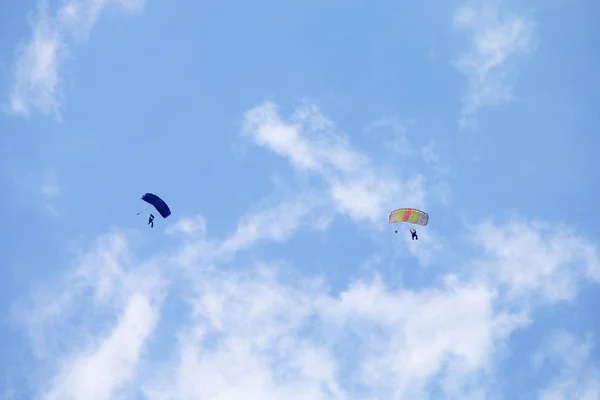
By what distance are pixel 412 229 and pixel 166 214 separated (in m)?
23.6

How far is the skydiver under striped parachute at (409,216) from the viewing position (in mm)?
76812

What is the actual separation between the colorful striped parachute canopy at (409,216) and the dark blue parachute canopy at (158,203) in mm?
20396

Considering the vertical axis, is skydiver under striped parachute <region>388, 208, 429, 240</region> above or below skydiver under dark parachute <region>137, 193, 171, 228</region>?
above

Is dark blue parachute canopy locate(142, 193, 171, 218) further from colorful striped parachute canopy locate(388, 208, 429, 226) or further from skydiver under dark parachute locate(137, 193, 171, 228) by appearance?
colorful striped parachute canopy locate(388, 208, 429, 226)

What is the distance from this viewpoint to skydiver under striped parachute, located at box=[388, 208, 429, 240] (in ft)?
252

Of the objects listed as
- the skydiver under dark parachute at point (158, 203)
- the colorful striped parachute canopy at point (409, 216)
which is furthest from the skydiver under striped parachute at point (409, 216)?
the skydiver under dark parachute at point (158, 203)

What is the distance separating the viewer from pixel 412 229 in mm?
81750

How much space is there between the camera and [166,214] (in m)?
77.4

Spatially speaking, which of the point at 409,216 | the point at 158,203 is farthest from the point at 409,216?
the point at 158,203

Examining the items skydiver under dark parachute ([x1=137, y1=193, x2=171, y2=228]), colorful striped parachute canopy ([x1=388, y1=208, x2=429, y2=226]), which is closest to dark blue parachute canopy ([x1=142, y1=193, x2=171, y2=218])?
skydiver under dark parachute ([x1=137, y1=193, x2=171, y2=228])

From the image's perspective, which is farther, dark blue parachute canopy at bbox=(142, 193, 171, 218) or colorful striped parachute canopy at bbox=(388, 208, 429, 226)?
colorful striped parachute canopy at bbox=(388, 208, 429, 226)

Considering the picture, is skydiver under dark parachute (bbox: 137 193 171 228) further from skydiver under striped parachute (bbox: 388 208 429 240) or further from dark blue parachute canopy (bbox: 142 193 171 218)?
skydiver under striped parachute (bbox: 388 208 429 240)

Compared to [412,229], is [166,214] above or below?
below

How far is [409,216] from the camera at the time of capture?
7738 centimetres
